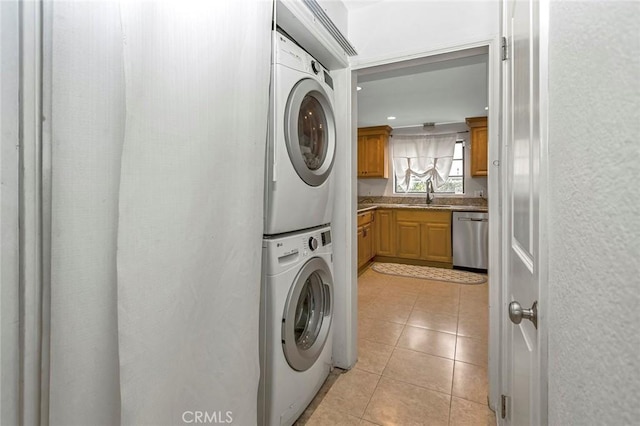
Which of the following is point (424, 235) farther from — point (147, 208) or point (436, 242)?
point (147, 208)

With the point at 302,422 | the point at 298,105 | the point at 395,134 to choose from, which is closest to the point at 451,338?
the point at 302,422

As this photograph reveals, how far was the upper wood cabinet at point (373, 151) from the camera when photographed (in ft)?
17.8

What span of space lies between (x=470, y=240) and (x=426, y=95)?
2.22 m

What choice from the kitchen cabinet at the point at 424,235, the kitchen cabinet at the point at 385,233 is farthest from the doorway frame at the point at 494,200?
the kitchen cabinet at the point at 385,233

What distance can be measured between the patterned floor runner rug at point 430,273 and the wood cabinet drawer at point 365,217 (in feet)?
2.50

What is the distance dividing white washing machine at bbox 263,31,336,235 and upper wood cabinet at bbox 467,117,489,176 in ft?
12.7

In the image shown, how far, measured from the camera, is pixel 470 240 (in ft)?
14.3

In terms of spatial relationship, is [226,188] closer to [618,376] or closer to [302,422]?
[618,376]

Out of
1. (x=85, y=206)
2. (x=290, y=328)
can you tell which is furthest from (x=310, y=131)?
(x=85, y=206)

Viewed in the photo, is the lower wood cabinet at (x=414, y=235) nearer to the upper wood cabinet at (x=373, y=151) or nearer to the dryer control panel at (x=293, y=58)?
the upper wood cabinet at (x=373, y=151)

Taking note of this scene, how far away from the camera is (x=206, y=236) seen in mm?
910

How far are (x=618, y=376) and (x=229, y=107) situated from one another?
40.9 inches

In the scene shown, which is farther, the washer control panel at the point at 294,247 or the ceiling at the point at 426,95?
the ceiling at the point at 426,95

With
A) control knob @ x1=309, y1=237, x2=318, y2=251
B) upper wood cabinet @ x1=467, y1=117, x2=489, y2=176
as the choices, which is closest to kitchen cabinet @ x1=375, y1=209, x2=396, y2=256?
upper wood cabinet @ x1=467, y1=117, x2=489, y2=176
